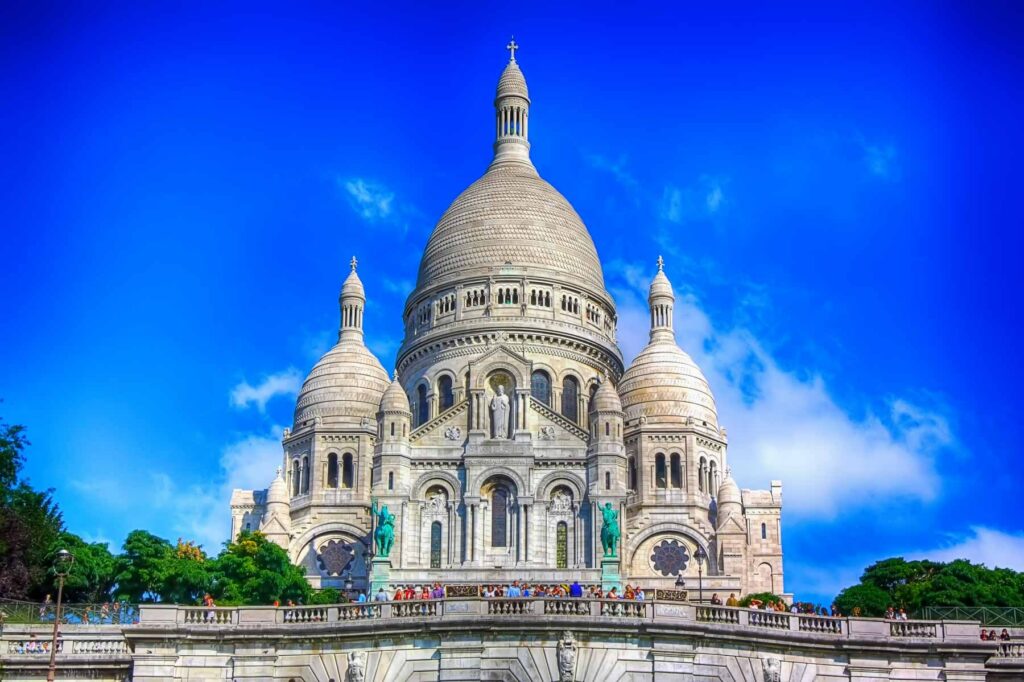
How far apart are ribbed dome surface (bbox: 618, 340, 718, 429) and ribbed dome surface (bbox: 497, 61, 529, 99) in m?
22.6

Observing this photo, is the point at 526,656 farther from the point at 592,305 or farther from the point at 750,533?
the point at 592,305

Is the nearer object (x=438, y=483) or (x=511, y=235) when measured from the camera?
(x=438, y=483)

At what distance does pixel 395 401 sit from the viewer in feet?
308

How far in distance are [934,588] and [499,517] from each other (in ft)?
77.1

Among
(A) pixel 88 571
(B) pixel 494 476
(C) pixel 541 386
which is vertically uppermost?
(C) pixel 541 386

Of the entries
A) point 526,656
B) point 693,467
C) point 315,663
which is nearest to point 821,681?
point 526,656

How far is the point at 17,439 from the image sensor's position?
6444 cm

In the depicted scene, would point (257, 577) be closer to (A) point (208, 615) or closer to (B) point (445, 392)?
(A) point (208, 615)

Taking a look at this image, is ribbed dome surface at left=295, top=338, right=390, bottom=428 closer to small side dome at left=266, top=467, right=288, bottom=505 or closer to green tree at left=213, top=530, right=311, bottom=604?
small side dome at left=266, top=467, right=288, bottom=505

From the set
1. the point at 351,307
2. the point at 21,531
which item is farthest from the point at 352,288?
the point at 21,531

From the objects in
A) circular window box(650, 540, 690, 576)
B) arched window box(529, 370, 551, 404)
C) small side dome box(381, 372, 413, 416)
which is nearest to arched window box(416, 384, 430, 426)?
arched window box(529, 370, 551, 404)

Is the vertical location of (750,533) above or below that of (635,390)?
below

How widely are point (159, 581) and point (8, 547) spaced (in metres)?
10.4

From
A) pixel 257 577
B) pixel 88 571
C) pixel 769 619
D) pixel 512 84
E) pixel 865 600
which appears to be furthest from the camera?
pixel 512 84
